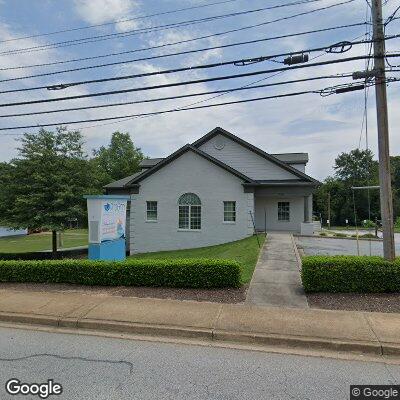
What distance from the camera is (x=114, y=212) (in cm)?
1417

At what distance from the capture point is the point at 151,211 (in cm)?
2331

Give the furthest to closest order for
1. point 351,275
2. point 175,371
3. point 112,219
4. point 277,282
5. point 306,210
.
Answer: point 306,210 < point 112,219 < point 277,282 < point 351,275 < point 175,371

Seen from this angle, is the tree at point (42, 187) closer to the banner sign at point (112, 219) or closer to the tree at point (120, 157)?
the banner sign at point (112, 219)

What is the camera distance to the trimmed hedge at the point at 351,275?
8.52 m

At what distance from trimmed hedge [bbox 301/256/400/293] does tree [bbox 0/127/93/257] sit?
45.6 feet

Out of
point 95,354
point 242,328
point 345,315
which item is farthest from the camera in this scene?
point 345,315

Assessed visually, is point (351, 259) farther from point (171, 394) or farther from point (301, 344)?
point (171, 394)

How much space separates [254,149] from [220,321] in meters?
19.1

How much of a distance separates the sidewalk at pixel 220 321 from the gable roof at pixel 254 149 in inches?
651

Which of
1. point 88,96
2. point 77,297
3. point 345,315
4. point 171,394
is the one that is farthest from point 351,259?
point 88,96

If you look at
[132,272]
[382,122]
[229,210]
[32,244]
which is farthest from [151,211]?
[32,244]

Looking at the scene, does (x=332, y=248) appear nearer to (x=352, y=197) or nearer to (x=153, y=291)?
(x=153, y=291)

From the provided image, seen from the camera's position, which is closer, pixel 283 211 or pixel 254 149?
pixel 254 149

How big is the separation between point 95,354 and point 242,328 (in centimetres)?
264
